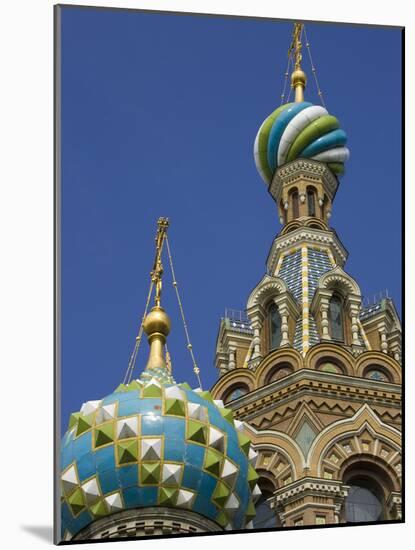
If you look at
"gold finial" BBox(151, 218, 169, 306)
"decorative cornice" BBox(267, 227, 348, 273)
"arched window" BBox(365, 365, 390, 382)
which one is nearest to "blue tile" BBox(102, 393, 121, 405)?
"gold finial" BBox(151, 218, 169, 306)

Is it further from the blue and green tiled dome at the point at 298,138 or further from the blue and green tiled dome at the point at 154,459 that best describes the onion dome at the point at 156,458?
the blue and green tiled dome at the point at 298,138

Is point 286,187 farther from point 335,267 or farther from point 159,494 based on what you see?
point 159,494

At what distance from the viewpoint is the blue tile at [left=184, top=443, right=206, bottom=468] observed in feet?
82.2

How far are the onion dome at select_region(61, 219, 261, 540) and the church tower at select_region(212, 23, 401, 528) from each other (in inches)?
36.8

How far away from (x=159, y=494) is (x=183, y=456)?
54 cm

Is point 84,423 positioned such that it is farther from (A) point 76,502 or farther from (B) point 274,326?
(B) point 274,326

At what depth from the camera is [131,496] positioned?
976 inches

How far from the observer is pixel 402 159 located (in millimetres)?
25078

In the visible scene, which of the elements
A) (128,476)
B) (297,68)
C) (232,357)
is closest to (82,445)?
(128,476)

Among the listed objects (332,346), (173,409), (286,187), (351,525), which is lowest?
(351,525)

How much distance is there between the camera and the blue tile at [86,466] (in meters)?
25.0

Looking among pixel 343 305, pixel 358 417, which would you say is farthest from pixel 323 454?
pixel 343 305

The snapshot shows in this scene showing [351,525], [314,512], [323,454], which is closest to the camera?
[351,525]

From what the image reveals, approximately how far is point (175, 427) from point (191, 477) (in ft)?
2.03
